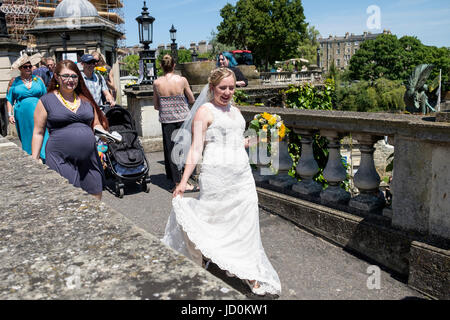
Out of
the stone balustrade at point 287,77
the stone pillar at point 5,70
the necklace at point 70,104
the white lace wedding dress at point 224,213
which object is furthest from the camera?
the stone balustrade at point 287,77

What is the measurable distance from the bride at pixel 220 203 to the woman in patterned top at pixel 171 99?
9.22 feet

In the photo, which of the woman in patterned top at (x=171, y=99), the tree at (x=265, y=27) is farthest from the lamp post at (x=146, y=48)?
the tree at (x=265, y=27)

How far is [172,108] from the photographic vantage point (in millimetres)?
6832

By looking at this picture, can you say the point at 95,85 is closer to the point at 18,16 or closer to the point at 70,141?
the point at 70,141

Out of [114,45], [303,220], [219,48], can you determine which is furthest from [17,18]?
[303,220]

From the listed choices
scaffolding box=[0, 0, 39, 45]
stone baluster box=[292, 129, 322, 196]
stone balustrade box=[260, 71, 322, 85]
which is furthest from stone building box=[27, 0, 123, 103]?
stone baluster box=[292, 129, 322, 196]

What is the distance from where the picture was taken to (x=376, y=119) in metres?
3.95

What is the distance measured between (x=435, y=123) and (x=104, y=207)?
2.58 meters

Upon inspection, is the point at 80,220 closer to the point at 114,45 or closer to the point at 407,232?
the point at 407,232

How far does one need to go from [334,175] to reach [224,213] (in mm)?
1539

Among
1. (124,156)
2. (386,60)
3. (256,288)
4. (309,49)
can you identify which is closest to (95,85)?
(124,156)

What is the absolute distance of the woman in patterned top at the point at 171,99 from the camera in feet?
22.0

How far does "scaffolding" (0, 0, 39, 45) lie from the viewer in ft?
144

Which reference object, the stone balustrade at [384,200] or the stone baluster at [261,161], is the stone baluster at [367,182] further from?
the stone baluster at [261,161]
